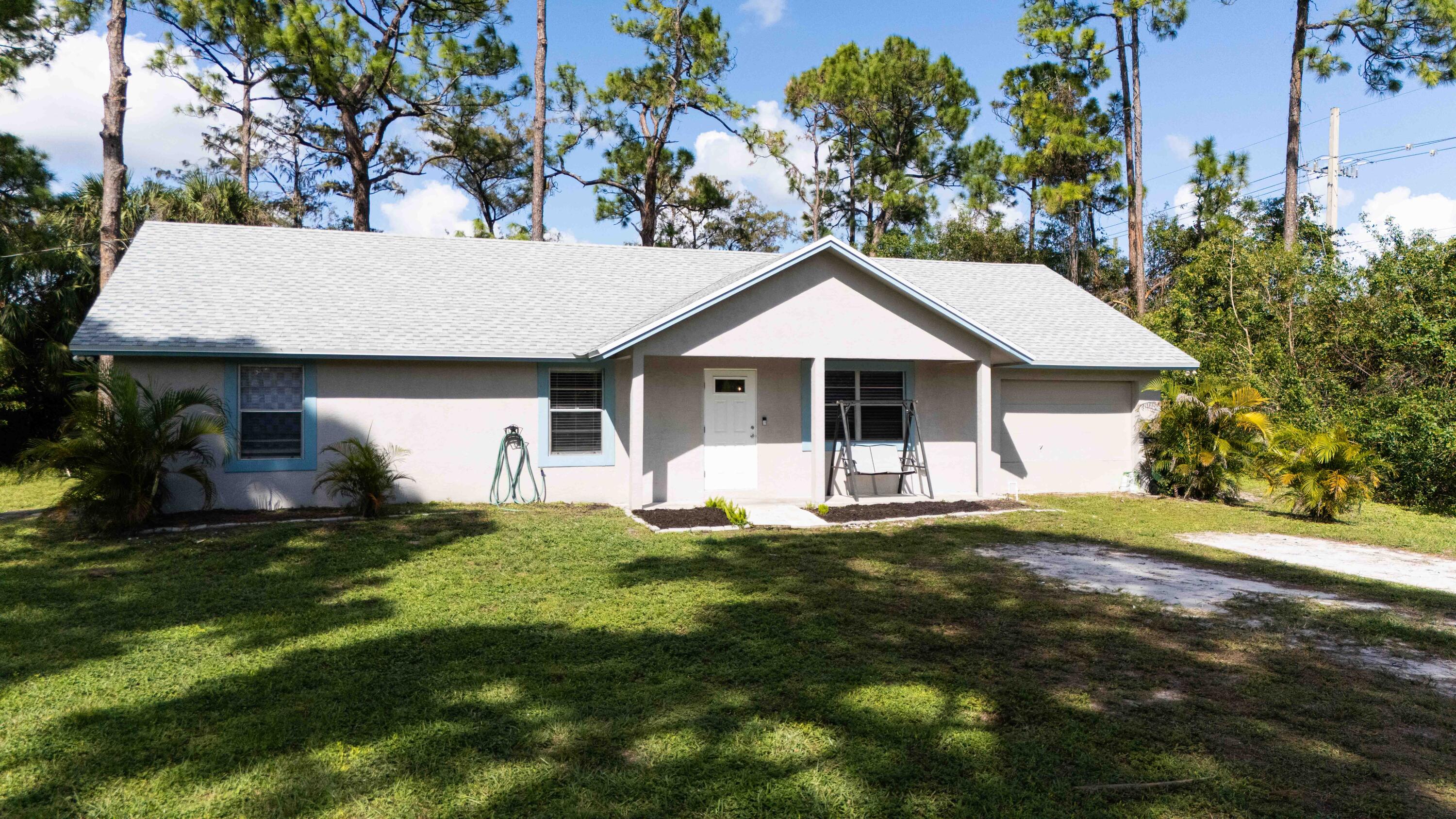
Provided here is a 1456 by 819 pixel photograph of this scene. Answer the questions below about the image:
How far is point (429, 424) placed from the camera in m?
12.4

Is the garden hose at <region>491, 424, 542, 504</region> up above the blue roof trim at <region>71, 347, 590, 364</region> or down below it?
below

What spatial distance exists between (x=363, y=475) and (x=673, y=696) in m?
7.66

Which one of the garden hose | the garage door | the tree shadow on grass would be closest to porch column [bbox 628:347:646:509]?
the garden hose

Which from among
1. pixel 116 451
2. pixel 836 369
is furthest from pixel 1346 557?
pixel 116 451

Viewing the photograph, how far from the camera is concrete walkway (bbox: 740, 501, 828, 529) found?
37.3ft

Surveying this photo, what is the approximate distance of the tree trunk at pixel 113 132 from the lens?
14.2 metres

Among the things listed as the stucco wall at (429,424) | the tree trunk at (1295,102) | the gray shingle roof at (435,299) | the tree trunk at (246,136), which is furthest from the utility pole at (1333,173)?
the tree trunk at (246,136)

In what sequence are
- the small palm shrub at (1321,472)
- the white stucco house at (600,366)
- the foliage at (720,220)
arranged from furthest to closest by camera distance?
the foliage at (720,220)
the small palm shrub at (1321,472)
the white stucco house at (600,366)

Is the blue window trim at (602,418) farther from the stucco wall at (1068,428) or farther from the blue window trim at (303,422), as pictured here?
the stucco wall at (1068,428)

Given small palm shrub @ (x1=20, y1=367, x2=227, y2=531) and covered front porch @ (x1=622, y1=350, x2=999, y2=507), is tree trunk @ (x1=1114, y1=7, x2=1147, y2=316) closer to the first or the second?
covered front porch @ (x1=622, y1=350, x2=999, y2=507)

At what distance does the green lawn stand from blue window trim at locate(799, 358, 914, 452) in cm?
519

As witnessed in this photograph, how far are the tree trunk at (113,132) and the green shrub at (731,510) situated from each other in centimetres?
1099

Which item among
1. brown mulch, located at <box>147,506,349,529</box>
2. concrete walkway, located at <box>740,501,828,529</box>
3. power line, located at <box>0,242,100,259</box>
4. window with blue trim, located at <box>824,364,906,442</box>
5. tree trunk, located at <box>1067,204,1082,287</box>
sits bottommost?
concrete walkway, located at <box>740,501,828,529</box>

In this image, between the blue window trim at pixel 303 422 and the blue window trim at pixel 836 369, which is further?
the blue window trim at pixel 836 369
